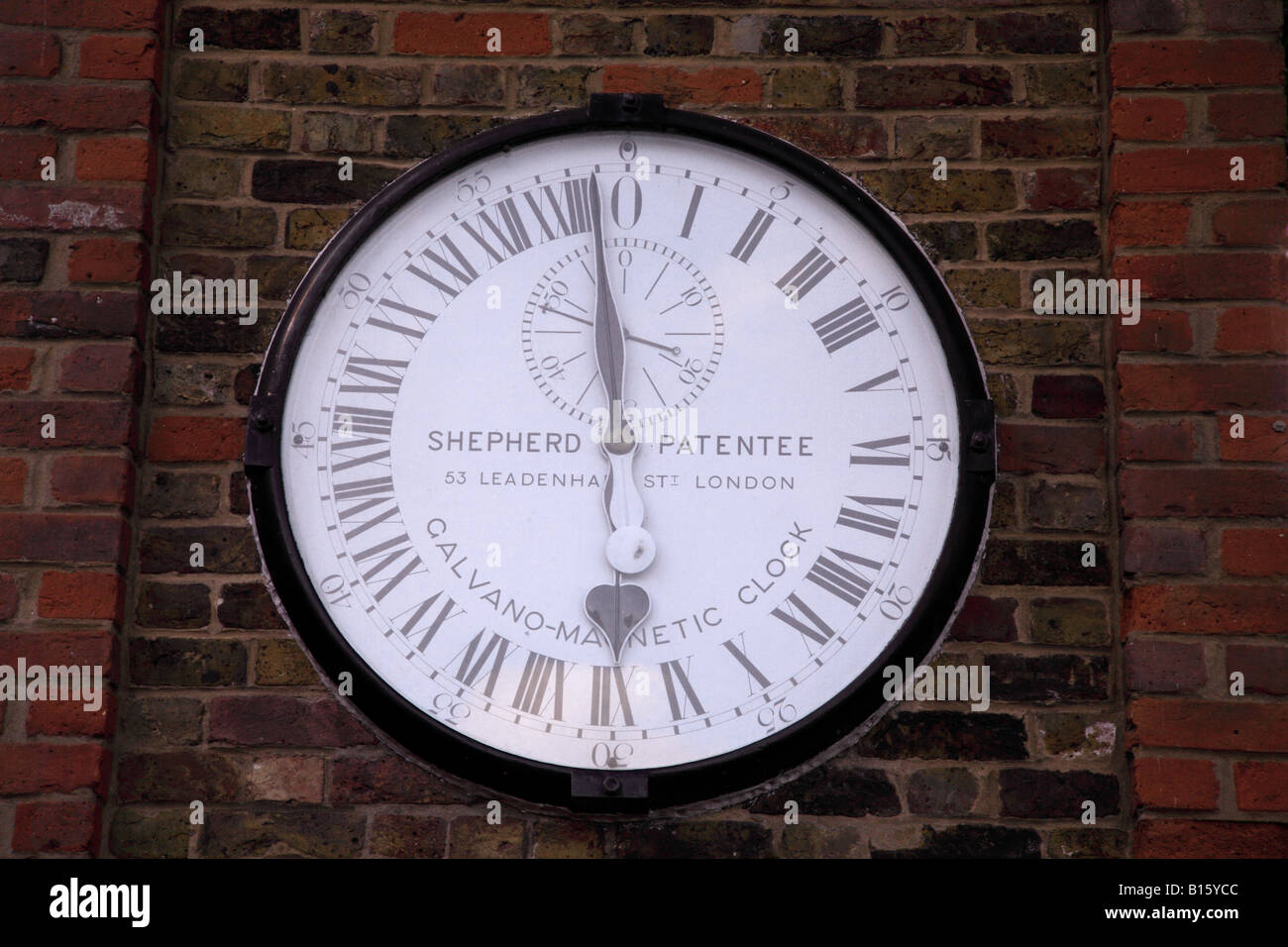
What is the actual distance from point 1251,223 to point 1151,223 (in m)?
0.17

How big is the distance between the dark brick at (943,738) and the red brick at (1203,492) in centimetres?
43

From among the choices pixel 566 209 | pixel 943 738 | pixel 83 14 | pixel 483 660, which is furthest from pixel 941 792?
pixel 83 14

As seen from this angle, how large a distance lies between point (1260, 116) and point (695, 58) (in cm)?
104

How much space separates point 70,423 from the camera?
9.23ft

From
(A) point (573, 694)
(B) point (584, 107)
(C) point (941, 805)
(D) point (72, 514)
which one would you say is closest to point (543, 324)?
(B) point (584, 107)

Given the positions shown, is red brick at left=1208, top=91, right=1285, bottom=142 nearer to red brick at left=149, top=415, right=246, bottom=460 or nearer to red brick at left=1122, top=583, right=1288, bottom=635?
red brick at left=1122, top=583, right=1288, bottom=635

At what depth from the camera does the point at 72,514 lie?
2777 mm

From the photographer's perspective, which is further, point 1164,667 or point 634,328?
point 634,328

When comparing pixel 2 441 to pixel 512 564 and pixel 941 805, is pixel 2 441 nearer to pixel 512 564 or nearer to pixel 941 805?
pixel 512 564

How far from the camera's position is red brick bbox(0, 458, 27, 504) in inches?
110

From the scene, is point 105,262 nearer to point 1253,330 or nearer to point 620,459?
point 620,459

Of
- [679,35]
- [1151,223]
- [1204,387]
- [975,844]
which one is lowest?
[975,844]

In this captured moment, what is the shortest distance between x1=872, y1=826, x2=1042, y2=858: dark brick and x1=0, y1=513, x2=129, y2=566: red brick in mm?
1405

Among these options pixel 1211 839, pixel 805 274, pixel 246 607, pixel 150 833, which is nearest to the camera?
pixel 1211 839
